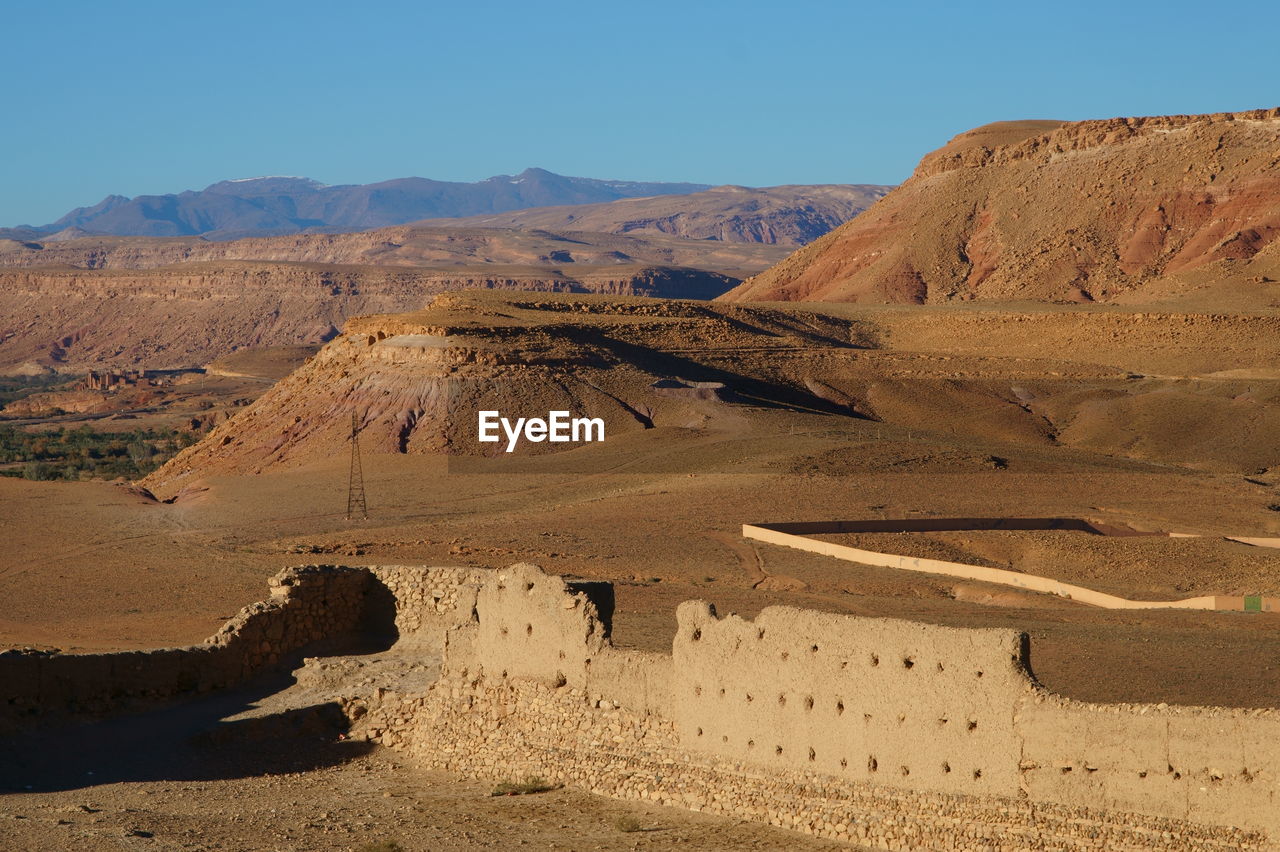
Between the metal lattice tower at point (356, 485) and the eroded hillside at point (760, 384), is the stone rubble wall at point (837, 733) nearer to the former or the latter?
the metal lattice tower at point (356, 485)

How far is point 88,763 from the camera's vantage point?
1510cm

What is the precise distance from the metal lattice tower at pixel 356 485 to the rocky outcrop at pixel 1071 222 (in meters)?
44.5

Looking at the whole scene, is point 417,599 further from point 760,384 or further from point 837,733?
point 760,384

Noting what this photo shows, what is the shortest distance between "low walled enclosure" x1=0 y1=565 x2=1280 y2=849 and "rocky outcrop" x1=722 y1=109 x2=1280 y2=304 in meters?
67.1

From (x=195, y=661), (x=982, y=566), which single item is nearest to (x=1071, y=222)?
(x=982, y=566)

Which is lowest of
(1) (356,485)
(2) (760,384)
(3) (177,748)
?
(3) (177,748)

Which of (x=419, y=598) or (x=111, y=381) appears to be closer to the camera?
(x=419, y=598)

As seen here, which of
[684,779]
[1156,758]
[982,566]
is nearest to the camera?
[1156,758]

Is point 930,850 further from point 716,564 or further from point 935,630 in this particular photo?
point 716,564

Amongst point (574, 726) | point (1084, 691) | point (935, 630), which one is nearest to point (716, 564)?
point (1084, 691)

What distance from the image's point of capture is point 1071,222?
303 ft

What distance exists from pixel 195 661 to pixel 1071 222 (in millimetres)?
81907

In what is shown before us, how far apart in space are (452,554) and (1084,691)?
14.1m

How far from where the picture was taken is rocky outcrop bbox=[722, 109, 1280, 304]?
85.4 meters
